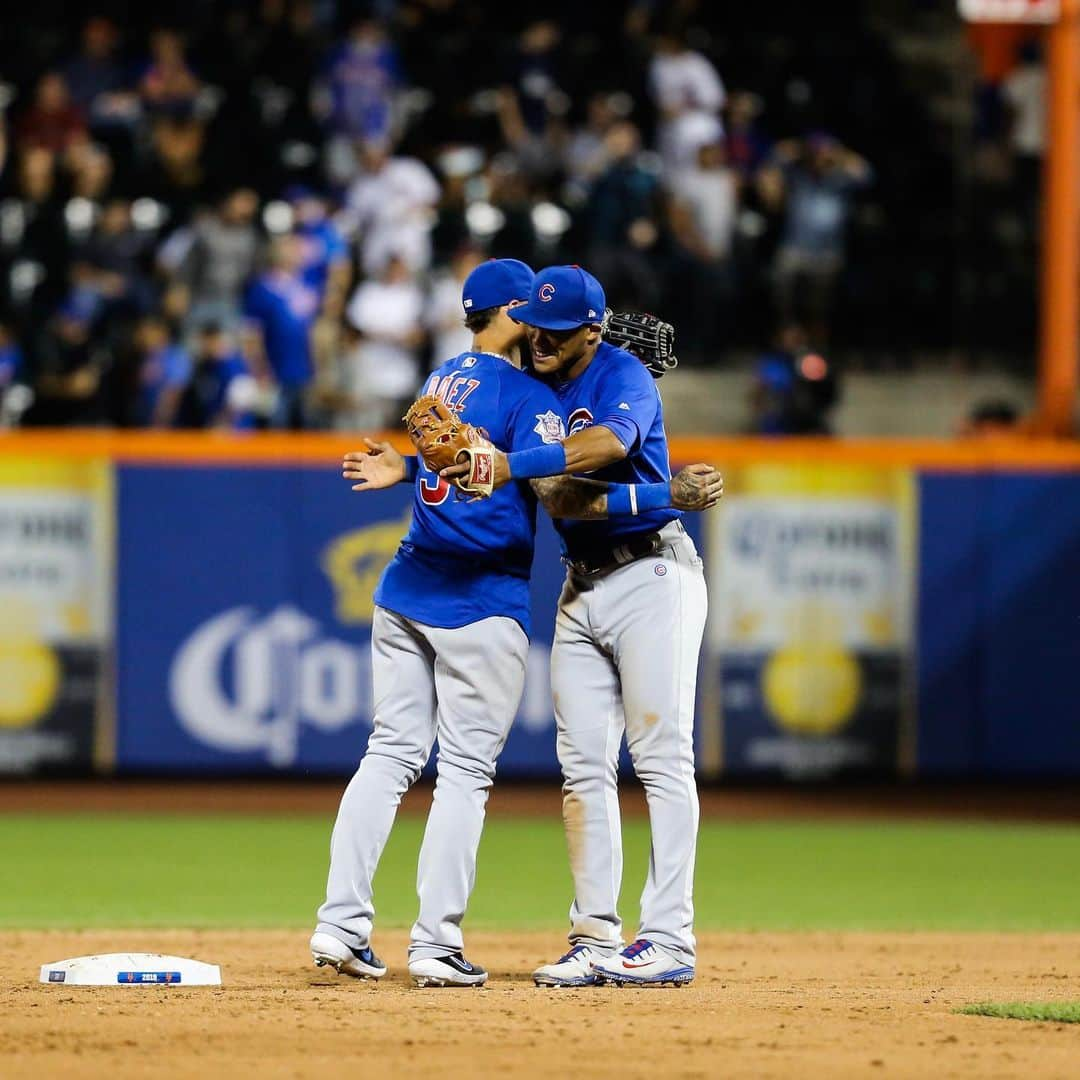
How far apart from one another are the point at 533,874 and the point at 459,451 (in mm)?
4209

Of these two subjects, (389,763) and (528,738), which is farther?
(528,738)

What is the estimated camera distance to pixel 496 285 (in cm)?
623

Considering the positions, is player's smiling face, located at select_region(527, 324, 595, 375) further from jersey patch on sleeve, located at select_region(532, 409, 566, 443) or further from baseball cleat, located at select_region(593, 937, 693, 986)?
baseball cleat, located at select_region(593, 937, 693, 986)

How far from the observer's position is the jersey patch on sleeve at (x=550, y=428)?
6.08 m

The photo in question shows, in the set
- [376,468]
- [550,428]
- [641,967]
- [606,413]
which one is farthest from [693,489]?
[641,967]

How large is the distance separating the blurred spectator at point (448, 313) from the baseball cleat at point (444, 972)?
779 centimetres

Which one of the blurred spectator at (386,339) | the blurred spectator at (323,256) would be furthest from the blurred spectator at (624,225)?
the blurred spectator at (323,256)

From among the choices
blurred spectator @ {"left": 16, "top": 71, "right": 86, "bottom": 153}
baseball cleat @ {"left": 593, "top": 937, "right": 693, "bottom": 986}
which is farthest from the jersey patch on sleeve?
blurred spectator @ {"left": 16, "top": 71, "right": 86, "bottom": 153}

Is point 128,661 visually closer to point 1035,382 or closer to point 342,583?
point 342,583

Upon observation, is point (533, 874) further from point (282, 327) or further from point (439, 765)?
point (282, 327)

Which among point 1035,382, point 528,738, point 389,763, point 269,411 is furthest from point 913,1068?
point 1035,382

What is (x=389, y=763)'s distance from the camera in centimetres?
621

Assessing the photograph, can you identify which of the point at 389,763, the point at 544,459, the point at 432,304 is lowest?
the point at 389,763

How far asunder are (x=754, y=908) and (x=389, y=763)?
9.54 ft
